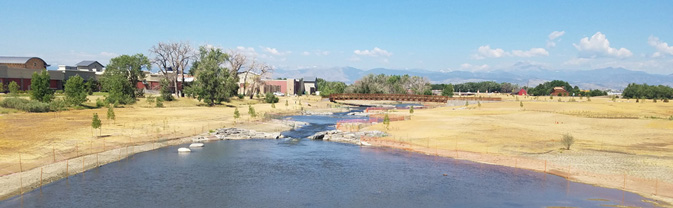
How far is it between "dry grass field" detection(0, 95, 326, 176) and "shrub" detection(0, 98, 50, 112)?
2.28 m

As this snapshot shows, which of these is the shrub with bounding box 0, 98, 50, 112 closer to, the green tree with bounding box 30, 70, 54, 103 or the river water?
the green tree with bounding box 30, 70, 54, 103

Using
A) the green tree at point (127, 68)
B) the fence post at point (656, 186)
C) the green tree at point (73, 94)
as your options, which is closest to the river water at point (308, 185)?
the fence post at point (656, 186)

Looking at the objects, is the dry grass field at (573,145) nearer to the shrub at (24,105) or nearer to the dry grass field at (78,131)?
the dry grass field at (78,131)

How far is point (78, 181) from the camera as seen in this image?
34000mm

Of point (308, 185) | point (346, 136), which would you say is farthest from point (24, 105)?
point (308, 185)

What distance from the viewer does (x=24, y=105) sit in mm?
73562

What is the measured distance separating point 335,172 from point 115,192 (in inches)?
690

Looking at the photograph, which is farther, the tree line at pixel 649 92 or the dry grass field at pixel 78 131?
the tree line at pixel 649 92

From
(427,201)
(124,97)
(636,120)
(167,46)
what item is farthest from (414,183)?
(167,46)

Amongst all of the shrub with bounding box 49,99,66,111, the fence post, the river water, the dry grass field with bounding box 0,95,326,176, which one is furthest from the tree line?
the shrub with bounding box 49,99,66,111

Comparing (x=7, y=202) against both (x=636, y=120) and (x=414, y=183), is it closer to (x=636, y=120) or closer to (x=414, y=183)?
(x=414, y=183)

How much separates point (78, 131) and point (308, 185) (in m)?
35.3

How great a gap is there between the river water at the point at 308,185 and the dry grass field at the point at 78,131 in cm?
588

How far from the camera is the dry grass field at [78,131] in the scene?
40500 mm
